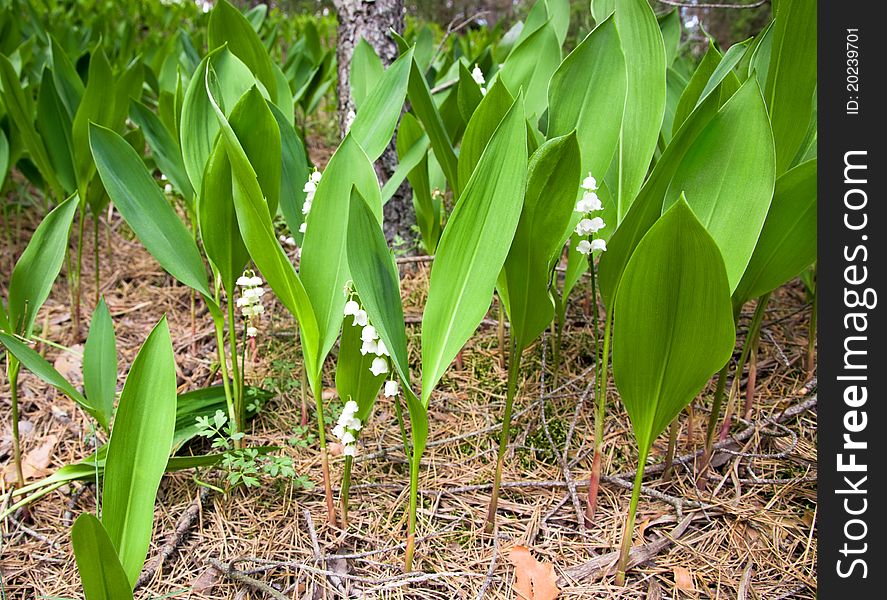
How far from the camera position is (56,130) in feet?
6.28

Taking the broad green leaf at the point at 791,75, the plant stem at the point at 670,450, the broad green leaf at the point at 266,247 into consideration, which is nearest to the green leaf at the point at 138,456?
the broad green leaf at the point at 266,247

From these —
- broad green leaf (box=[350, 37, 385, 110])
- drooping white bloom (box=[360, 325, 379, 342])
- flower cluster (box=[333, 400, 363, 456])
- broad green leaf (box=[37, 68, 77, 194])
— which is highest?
broad green leaf (box=[350, 37, 385, 110])

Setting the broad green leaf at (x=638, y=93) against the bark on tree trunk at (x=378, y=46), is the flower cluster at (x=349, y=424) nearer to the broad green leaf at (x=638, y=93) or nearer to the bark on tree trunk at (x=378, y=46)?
the broad green leaf at (x=638, y=93)

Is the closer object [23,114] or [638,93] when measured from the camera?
[638,93]

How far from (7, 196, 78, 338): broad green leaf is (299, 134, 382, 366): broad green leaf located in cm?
66

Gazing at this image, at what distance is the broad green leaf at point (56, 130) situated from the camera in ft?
6.19

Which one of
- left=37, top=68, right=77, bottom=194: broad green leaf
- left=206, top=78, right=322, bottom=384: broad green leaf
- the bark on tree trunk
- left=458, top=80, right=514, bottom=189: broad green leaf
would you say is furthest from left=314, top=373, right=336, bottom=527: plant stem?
left=37, top=68, right=77, bottom=194: broad green leaf

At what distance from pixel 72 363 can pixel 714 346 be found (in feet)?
5.98

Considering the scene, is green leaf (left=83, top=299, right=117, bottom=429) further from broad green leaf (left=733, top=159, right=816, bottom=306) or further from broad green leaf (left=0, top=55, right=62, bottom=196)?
broad green leaf (left=733, top=159, right=816, bottom=306)

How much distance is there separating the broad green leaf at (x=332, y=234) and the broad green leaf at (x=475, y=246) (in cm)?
19

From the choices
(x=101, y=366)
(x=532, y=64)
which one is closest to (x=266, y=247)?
(x=101, y=366)

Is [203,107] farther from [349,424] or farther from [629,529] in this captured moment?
[629,529]

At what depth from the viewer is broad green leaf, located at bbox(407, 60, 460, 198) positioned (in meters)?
1.33

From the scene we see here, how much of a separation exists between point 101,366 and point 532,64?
1.21m
